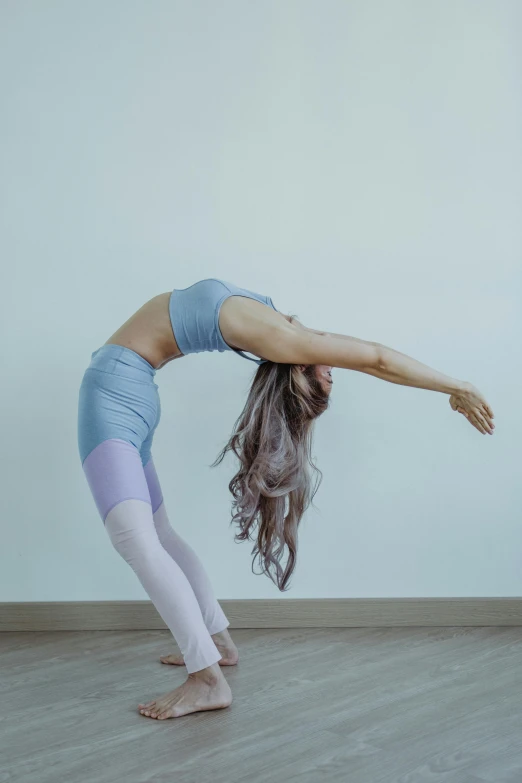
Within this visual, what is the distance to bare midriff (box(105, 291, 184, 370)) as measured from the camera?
2.17 m

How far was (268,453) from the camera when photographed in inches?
87.9

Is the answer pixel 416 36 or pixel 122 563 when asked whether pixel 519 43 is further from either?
pixel 122 563

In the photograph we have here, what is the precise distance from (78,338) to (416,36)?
159 centimetres

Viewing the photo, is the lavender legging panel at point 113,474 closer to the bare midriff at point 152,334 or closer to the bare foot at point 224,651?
the bare midriff at point 152,334

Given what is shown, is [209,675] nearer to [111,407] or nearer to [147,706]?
[147,706]

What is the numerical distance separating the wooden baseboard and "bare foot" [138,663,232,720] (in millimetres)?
782

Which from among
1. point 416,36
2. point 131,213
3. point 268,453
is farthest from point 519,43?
point 268,453

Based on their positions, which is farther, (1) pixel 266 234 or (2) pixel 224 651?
(1) pixel 266 234

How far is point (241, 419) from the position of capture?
232cm

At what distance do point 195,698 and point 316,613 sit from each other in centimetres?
91

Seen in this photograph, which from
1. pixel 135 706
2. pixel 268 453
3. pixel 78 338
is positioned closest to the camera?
pixel 135 706

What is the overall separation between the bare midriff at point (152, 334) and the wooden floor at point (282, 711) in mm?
923

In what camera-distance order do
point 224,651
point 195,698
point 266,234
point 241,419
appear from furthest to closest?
1. point 266,234
2. point 224,651
3. point 241,419
4. point 195,698

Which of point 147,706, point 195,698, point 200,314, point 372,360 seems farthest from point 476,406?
point 147,706
